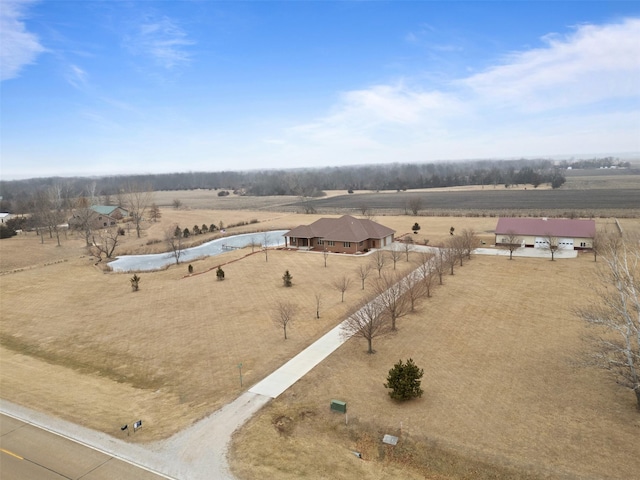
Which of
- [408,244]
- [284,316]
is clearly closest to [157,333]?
[284,316]

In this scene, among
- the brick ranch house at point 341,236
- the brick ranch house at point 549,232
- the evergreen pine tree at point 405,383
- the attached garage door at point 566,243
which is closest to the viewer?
the evergreen pine tree at point 405,383

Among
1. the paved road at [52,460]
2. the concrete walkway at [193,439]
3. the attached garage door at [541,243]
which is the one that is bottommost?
the paved road at [52,460]

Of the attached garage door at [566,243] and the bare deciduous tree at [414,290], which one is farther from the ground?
the attached garage door at [566,243]

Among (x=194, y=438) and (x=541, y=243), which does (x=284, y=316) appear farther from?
(x=541, y=243)

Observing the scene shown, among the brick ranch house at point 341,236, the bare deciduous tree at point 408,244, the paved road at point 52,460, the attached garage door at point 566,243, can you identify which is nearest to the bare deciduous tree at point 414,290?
the bare deciduous tree at point 408,244

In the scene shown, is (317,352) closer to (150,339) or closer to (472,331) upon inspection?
(472,331)

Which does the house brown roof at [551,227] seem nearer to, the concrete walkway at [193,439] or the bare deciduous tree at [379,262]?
the bare deciduous tree at [379,262]

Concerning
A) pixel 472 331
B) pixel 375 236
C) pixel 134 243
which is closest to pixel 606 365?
pixel 472 331
